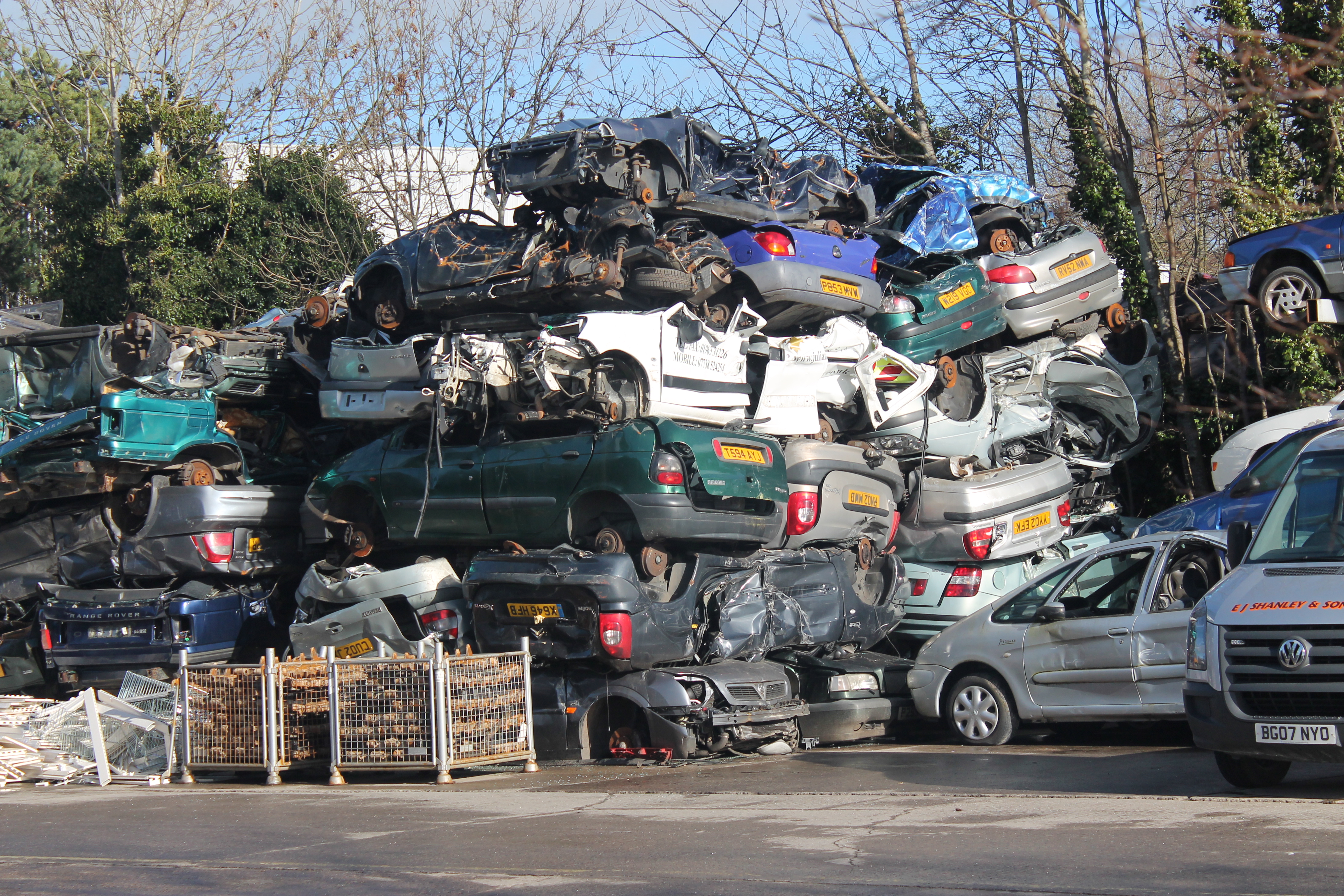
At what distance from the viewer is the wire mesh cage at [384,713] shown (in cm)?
950

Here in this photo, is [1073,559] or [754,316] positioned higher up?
[754,316]

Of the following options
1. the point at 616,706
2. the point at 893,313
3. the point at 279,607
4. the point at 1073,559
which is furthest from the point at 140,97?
the point at 1073,559

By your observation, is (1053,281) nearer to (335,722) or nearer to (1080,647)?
(1080,647)

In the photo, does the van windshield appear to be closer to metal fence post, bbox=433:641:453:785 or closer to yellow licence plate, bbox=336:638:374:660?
metal fence post, bbox=433:641:453:785

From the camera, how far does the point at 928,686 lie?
1052cm

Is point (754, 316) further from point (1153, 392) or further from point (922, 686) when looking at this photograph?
point (1153, 392)

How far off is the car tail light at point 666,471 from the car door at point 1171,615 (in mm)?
3642


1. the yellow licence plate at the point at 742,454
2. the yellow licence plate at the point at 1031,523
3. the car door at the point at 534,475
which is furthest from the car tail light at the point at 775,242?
the yellow licence plate at the point at 1031,523

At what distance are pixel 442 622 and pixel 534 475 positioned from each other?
1.48 meters

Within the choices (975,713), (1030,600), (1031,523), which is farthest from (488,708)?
(1031,523)

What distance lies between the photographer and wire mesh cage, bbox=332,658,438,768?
950 cm

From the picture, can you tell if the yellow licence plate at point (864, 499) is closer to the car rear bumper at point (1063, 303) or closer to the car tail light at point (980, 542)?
the car tail light at point (980, 542)

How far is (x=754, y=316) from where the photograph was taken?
11.8 m

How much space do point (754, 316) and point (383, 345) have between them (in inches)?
144
